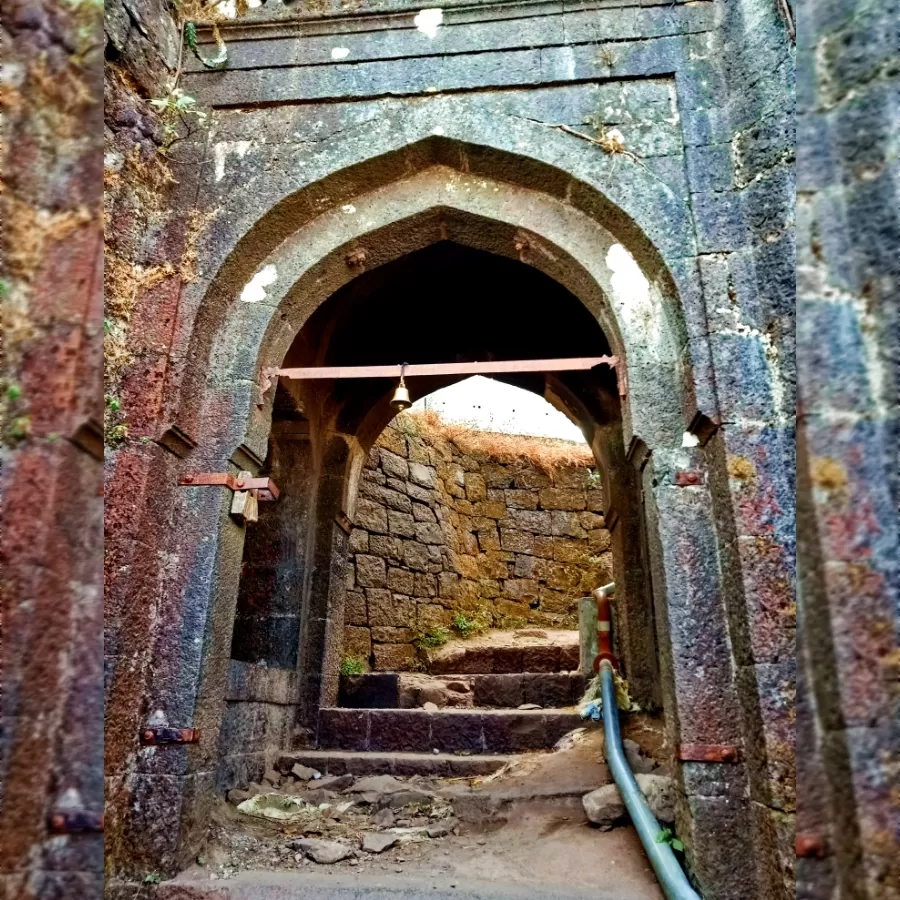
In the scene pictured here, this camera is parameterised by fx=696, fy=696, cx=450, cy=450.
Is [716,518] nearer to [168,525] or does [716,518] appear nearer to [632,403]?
[632,403]

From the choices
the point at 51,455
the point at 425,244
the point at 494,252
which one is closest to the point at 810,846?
the point at 51,455

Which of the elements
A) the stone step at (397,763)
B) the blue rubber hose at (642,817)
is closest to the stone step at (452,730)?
the stone step at (397,763)

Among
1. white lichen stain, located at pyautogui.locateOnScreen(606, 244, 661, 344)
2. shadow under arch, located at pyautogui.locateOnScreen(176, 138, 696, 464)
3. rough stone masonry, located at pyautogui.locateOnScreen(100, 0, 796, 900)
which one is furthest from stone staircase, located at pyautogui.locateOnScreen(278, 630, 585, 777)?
white lichen stain, located at pyautogui.locateOnScreen(606, 244, 661, 344)

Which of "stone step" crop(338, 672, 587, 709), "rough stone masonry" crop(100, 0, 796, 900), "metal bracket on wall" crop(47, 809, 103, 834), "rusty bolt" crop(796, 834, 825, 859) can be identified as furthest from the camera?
"stone step" crop(338, 672, 587, 709)

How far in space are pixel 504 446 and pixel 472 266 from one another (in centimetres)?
548

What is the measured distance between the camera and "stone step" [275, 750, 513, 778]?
4.48 meters

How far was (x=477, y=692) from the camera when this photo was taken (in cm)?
627

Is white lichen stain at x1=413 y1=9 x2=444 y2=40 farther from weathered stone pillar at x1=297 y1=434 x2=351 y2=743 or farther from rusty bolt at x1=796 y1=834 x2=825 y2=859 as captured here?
rusty bolt at x1=796 y1=834 x2=825 y2=859

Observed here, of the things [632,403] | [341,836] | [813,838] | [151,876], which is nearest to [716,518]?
[632,403]

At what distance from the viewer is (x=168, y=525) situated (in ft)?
10.7

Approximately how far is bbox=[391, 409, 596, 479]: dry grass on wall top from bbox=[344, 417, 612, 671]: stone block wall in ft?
0.21

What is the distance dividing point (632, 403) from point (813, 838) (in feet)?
7.74

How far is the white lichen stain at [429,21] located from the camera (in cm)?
413

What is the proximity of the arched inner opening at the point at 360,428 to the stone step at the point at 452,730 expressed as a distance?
0.33 m
